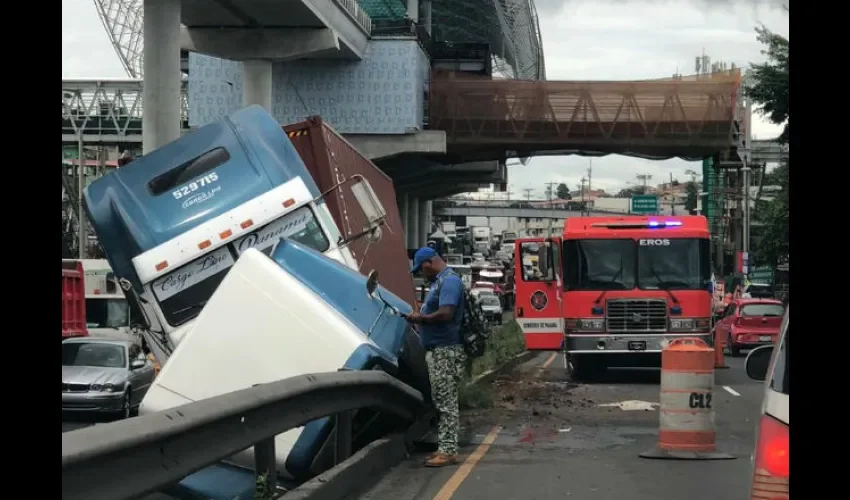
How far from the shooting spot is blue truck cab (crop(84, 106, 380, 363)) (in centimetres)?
1184

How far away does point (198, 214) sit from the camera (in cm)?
1216

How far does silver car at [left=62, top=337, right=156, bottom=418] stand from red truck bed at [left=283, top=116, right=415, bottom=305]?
16.1ft

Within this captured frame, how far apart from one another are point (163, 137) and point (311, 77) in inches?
781

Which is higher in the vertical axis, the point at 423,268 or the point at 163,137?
the point at 163,137

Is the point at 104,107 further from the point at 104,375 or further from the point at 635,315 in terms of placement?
the point at 635,315

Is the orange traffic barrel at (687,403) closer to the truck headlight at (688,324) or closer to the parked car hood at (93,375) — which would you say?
the truck headlight at (688,324)

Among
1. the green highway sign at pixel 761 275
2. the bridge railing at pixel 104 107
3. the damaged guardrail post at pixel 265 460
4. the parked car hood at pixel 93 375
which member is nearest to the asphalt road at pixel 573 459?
the damaged guardrail post at pixel 265 460

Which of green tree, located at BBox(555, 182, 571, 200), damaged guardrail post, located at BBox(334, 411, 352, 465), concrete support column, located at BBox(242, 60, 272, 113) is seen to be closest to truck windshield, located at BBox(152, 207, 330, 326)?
damaged guardrail post, located at BBox(334, 411, 352, 465)

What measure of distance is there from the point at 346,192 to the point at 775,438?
31.6 feet

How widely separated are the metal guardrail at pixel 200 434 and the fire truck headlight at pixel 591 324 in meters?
12.0

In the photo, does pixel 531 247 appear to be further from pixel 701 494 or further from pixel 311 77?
pixel 311 77
